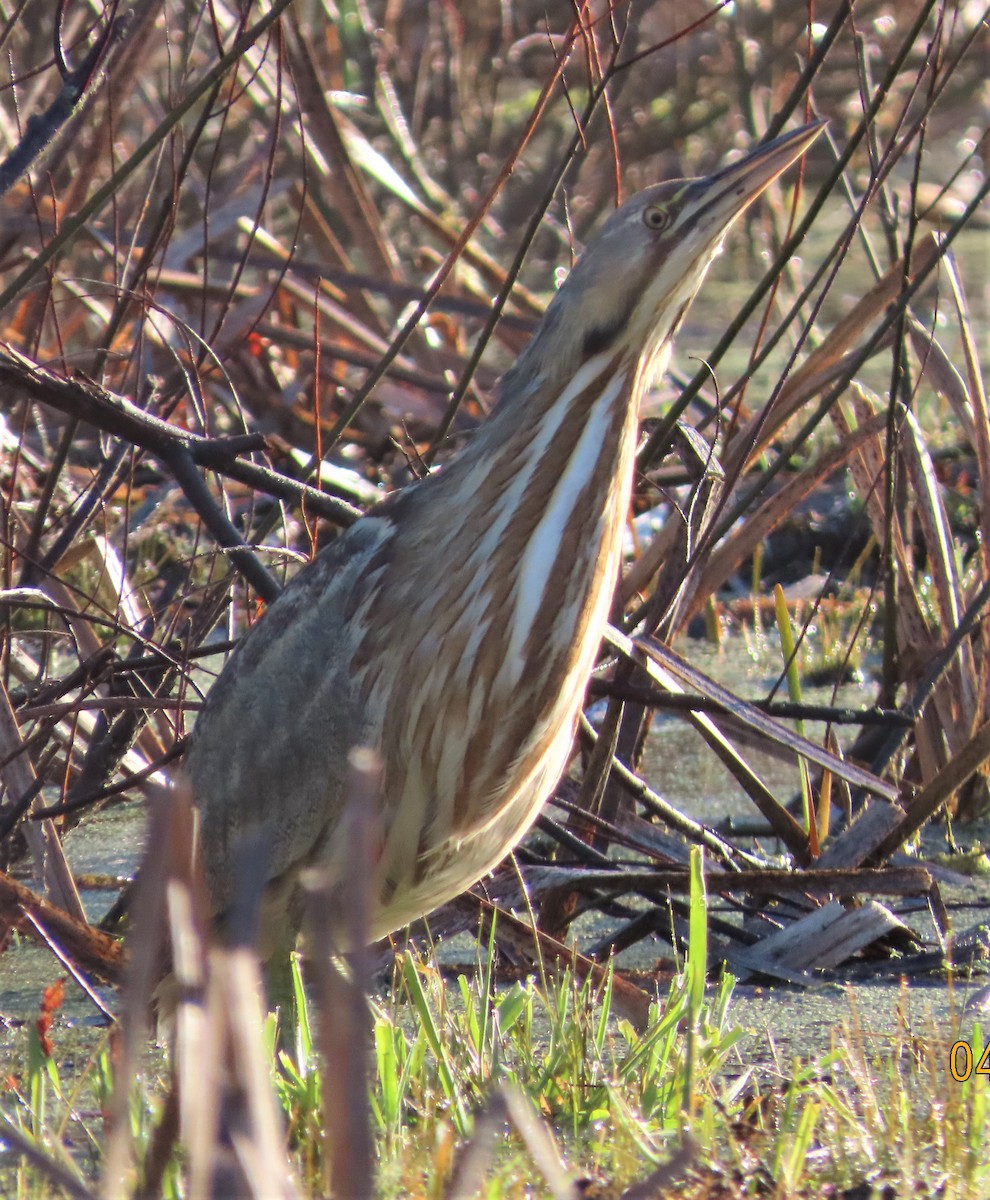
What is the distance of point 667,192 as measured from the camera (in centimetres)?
203

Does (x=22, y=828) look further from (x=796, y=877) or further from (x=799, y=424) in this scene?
(x=799, y=424)

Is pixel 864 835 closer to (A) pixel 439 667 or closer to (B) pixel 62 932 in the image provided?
(A) pixel 439 667

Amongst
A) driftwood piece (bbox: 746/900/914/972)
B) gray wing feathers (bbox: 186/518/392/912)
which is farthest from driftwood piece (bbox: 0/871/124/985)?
driftwood piece (bbox: 746/900/914/972)

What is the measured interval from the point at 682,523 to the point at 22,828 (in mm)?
1084

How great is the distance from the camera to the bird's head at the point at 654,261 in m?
2.00

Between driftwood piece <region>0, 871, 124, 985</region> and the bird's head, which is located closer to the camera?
the bird's head

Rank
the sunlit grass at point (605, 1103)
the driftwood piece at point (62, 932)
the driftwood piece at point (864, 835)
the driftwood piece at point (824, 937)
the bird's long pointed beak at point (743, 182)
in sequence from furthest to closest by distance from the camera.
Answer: the driftwood piece at point (864, 835)
the driftwood piece at point (824, 937)
the driftwood piece at point (62, 932)
the bird's long pointed beak at point (743, 182)
the sunlit grass at point (605, 1103)

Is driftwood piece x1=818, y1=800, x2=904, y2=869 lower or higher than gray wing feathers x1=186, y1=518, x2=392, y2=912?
lower

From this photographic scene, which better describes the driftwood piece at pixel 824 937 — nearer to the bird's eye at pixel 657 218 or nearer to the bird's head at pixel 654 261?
the bird's head at pixel 654 261

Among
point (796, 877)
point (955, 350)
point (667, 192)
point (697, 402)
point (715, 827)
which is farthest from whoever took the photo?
point (955, 350)

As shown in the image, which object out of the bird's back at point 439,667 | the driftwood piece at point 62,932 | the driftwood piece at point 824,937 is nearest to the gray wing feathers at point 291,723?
the bird's back at point 439,667

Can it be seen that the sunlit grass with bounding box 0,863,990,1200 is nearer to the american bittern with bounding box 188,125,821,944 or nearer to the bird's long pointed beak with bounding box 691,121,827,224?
the american bittern with bounding box 188,125,821,944

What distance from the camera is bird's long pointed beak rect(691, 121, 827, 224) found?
1.99 m

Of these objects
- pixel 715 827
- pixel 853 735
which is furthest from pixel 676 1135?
pixel 853 735
